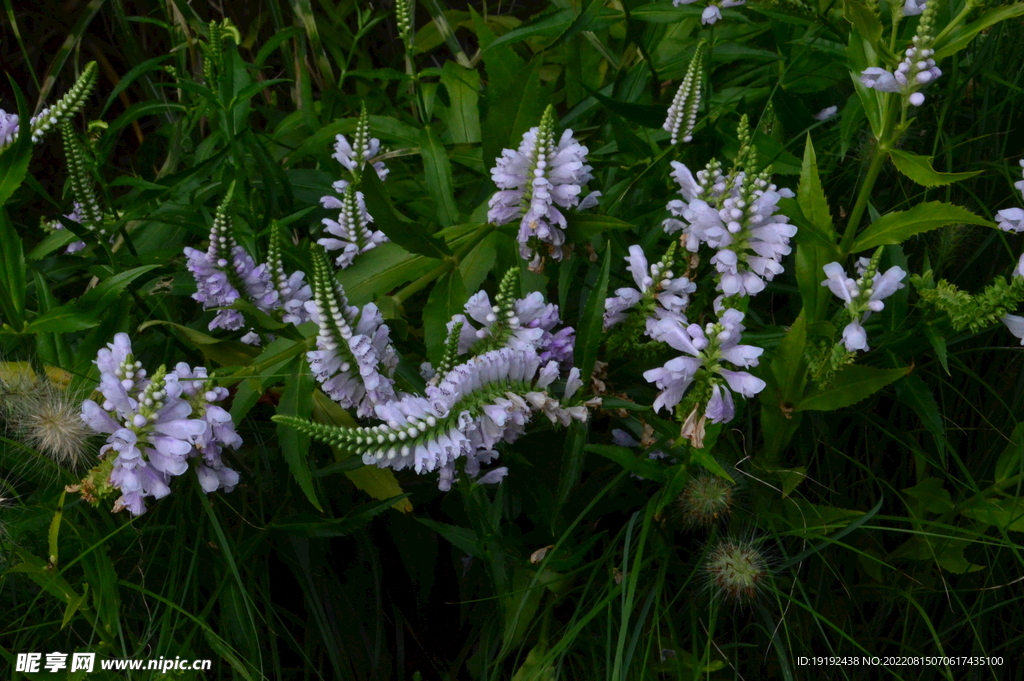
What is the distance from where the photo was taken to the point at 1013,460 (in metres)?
1.23

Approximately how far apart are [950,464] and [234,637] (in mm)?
1230

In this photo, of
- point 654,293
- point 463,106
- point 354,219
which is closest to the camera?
point 654,293

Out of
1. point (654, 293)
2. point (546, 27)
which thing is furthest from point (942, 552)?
point (546, 27)

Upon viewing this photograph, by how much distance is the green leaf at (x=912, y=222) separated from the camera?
3.29 feet

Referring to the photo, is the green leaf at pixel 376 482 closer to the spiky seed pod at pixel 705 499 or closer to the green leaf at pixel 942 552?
the spiky seed pod at pixel 705 499

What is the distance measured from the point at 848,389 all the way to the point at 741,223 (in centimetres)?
26

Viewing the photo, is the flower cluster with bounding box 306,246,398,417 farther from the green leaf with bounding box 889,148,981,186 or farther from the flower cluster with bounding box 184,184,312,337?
the green leaf with bounding box 889,148,981,186

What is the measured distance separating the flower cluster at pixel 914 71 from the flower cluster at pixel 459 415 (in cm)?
48

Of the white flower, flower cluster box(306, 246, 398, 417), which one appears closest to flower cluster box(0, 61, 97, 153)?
flower cluster box(306, 246, 398, 417)

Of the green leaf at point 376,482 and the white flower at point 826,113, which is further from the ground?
the white flower at point 826,113

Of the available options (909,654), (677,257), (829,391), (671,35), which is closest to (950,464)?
(909,654)

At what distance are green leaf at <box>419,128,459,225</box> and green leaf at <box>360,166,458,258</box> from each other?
14 cm

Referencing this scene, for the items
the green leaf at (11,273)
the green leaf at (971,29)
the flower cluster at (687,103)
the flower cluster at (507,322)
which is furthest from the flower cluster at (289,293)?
the green leaf at (971,29)

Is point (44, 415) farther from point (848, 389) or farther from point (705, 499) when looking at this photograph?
point (848, 389)
